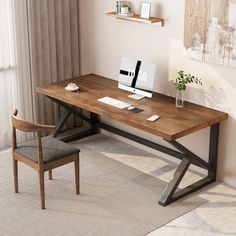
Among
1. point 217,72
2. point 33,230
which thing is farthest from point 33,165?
point 217,72

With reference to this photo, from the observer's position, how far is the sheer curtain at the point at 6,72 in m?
4.99

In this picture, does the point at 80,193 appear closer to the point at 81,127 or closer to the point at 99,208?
the point at 99,208

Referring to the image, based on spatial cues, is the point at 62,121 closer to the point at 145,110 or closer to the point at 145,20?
the point at 145,110

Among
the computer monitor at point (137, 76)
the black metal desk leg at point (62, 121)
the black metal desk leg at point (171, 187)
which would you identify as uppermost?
the computer monitor at point (137, 76)

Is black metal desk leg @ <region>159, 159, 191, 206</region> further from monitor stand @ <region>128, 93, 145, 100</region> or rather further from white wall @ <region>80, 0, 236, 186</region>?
monitor stand @ <region>128, 93, 145, 100</region>

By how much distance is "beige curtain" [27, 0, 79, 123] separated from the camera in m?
5.20

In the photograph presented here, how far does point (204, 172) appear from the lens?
4.70m

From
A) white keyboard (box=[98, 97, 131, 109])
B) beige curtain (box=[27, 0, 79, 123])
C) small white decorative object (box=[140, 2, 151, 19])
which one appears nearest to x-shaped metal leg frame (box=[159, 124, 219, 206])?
white keyboard (box=[98, 97, 131, 109])

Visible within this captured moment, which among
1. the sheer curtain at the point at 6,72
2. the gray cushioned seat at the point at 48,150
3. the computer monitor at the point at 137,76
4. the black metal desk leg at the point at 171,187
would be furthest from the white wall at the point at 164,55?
the gray cushioned seat at the point at 48,150

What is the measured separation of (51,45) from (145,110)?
146cm

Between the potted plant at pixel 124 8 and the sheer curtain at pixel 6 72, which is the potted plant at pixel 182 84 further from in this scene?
the sheer curtain at pixel 6 72

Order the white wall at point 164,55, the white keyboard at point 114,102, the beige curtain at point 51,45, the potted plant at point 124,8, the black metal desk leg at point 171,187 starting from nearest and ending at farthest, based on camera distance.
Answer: the black metal desk leg at point 171,187 < the white wall at point 164,55 < the white keyboard at point 114,102 < the potted plant at point 124,8 < the beige curtain at point 51,45

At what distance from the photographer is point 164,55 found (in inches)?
187

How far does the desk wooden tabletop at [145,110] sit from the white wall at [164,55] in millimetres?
141
